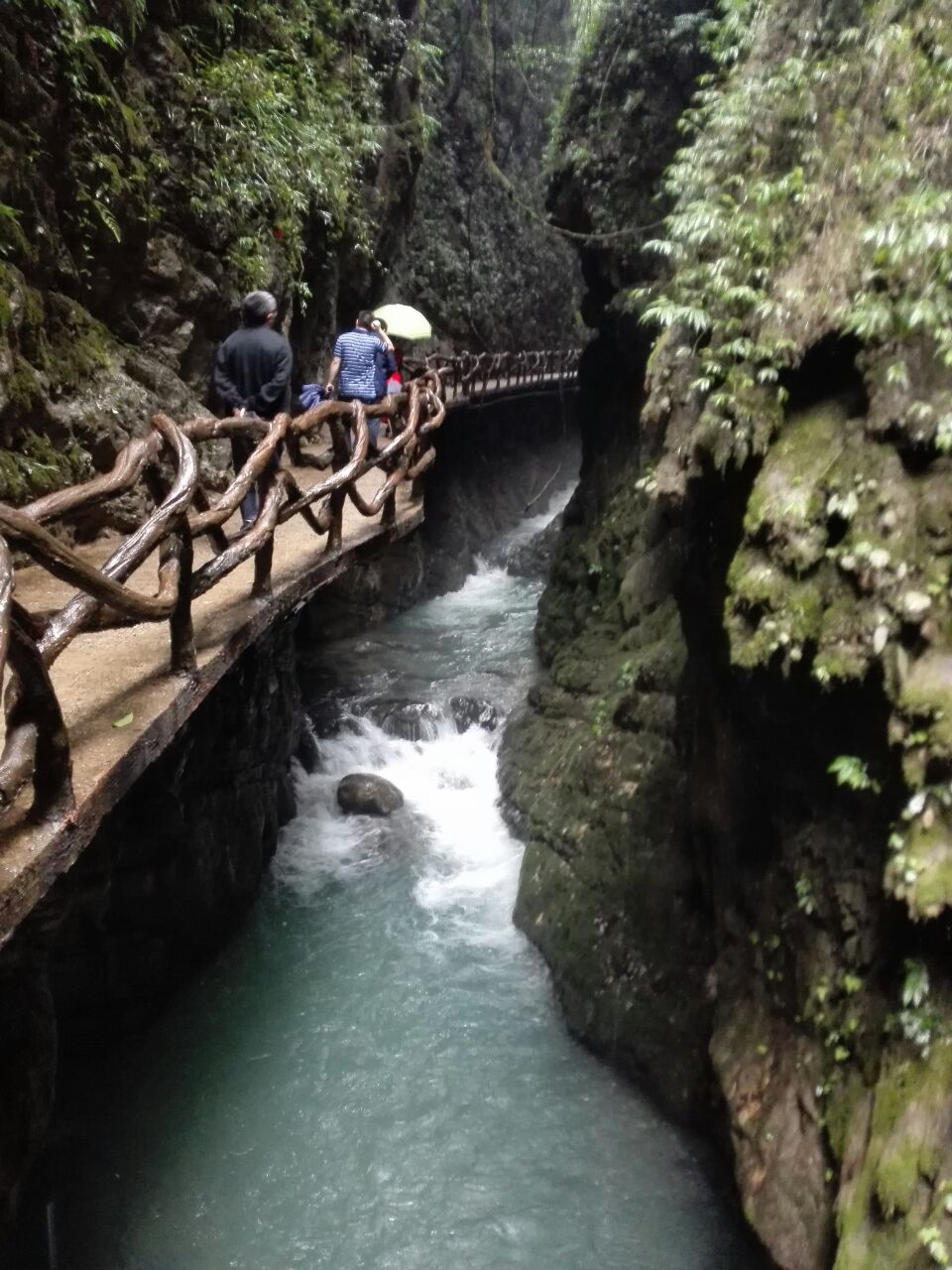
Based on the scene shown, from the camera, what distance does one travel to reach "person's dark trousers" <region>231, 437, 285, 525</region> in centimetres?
525

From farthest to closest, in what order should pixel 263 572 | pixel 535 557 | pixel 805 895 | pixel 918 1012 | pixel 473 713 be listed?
1. pixel 535 557
2. pixel 473 713
3. pixel 263 572
4. pixel 805 895
5. pixel 918 1012

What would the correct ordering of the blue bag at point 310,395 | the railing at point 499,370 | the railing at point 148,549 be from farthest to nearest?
the railing at point 499,370 → the blue bag at point 310,395 → the railing at point 148,549

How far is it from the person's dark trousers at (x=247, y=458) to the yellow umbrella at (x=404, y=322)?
5.27 metres

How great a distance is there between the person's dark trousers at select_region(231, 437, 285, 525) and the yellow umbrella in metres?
5.27

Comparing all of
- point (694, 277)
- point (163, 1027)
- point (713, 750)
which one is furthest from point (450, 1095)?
point (694, 277)

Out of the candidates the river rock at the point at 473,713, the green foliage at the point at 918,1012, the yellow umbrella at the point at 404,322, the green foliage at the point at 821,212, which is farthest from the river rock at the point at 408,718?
the green foliage at the point at 918,1012

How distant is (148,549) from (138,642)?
1121 mm

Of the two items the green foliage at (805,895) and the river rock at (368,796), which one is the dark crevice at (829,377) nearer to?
the green foliage at (805,895)

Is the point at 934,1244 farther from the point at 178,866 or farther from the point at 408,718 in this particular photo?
the point at 408,718

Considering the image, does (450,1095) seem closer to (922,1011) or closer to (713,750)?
(713,750)

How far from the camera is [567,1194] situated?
5891 mm

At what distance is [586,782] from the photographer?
8.34m

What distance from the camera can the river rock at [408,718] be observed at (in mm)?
12320

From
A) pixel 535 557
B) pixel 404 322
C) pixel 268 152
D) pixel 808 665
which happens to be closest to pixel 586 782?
pixel 808 665
